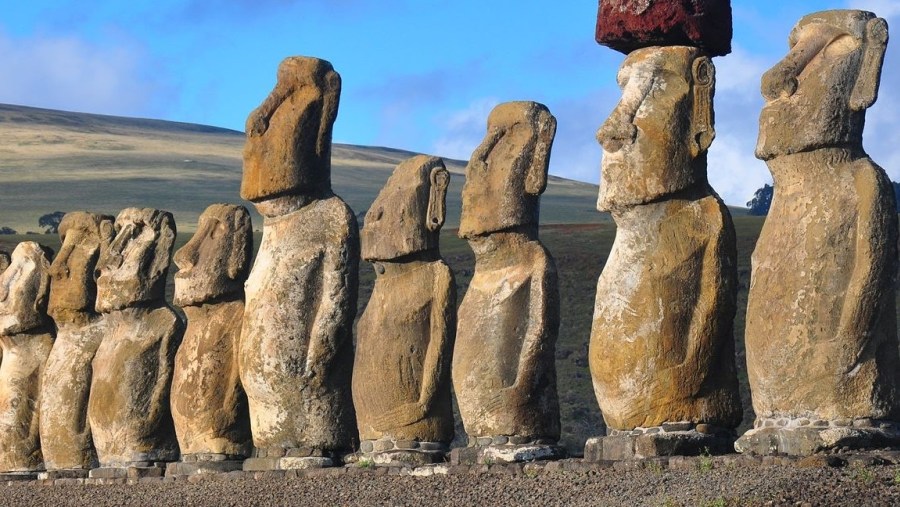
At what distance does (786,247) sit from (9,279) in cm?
1112

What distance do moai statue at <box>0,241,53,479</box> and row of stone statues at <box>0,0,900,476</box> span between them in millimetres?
31

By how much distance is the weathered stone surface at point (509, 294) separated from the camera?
1523cm

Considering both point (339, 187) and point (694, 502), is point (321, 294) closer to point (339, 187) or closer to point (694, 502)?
point (694, 502)

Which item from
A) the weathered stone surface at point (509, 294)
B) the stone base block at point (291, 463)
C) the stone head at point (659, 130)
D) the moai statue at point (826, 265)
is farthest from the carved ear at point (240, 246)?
the moai statue at point (826, 265)

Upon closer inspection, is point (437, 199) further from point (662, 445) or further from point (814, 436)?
point (814, 436)

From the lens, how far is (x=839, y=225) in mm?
12891

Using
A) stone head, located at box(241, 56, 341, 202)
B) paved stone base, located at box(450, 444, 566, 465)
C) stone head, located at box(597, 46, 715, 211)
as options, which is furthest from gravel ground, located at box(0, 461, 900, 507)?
stone head, located at box(241, 56, 341, 202)

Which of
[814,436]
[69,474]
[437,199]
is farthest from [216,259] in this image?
[814,436]

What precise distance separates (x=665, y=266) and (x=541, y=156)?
7.17 ft

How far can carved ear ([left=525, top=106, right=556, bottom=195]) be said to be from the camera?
1562 cm

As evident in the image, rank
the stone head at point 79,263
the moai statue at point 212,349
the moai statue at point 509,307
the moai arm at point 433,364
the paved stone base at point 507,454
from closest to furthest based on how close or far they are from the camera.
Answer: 1. the paved stone base at point 507,454
2. the moai statue at point 509,307
3. the moai arm at point 433,364
4. the moai statue at point 212,349
5. the stone head at point 79,263

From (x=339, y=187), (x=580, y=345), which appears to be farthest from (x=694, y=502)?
(x=339, y=187)

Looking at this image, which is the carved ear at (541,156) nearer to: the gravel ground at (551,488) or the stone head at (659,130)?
the stone head at (659,130)

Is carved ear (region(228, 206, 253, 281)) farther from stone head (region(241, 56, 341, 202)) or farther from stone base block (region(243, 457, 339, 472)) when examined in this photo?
stone base block (region(243, 457, 339, 472))
